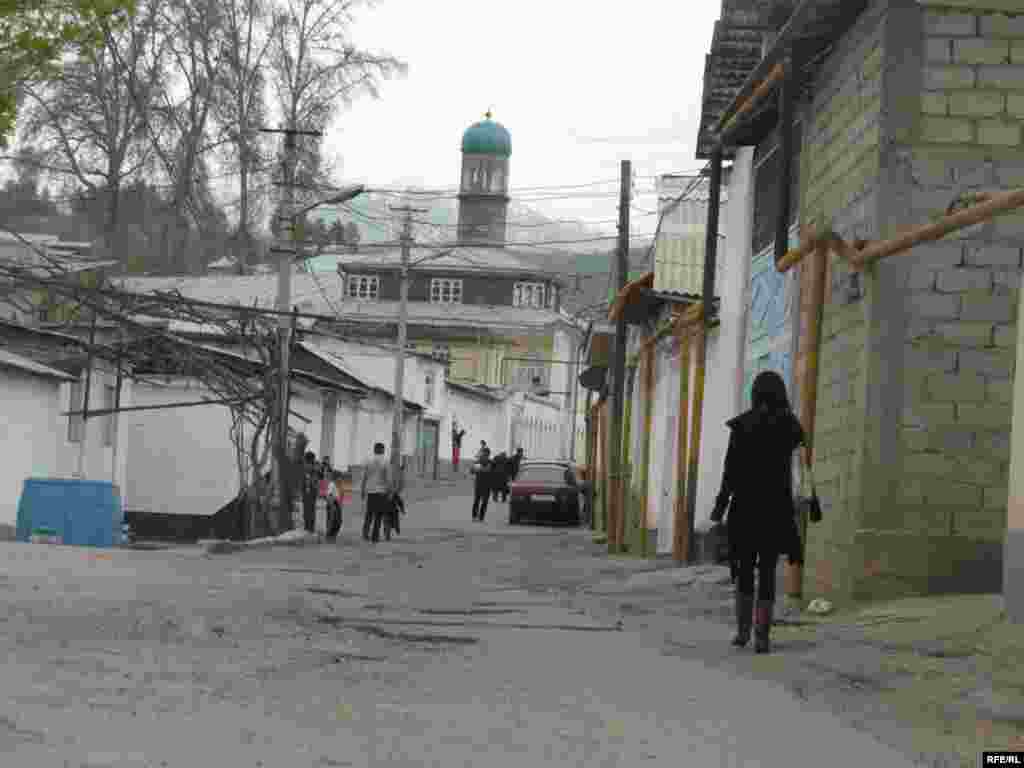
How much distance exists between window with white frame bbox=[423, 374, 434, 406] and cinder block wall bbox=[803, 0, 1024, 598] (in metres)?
58.9

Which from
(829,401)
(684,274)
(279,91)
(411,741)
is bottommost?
(411,741)

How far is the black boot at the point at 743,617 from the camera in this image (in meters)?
11.1

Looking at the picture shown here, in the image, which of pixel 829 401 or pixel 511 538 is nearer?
pixel 829 401

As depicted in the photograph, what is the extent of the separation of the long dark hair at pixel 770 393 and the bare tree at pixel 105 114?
139 ft

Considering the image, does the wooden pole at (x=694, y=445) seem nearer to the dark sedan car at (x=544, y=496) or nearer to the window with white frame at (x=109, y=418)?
the window with white frame at (x=109, y=418)

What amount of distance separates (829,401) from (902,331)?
5.41 ft

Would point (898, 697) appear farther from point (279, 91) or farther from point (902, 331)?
point (279, 91)

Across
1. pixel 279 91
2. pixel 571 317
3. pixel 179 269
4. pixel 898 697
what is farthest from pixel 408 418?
pixel 898 697

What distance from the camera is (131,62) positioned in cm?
5312

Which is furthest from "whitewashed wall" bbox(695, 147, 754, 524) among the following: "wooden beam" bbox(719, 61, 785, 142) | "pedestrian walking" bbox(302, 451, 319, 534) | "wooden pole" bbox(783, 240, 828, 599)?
"pedestrian walking" bbox(302, 451, 319, 534)

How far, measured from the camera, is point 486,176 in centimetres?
10069

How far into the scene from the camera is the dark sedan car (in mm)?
43969

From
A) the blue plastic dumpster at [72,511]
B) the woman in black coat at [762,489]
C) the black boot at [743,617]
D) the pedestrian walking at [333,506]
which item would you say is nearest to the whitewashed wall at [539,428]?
the pedestrian walking at [333,506]

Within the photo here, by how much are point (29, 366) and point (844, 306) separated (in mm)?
22231
